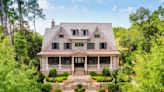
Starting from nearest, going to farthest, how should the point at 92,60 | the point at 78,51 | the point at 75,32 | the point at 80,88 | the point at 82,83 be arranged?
the point at 80,88 → the point at 82,83 → the point at 78,51 → the point at 75,32 → the point at 92,60

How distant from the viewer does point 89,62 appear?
163ft

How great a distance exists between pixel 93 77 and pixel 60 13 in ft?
47.2

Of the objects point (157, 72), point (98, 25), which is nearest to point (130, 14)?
point (98, 25)

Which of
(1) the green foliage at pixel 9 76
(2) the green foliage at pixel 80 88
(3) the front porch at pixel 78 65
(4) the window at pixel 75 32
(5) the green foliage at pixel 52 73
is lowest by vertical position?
(2) the green foliage at pixel 80 88

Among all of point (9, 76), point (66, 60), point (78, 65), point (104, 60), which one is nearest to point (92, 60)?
point (104, 60)

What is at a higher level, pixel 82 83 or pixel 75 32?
pixel 75 32

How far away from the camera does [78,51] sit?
47.5 meters

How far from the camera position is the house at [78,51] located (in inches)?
1886

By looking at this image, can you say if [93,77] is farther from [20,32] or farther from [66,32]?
[20,32]

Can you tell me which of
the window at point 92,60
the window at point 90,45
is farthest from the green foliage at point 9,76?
the window at point 92,60

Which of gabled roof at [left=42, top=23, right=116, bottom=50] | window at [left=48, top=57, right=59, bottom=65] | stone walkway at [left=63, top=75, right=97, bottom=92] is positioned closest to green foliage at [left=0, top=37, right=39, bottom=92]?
stone walkway at [left=63, top=75, right=97, bottom=92]

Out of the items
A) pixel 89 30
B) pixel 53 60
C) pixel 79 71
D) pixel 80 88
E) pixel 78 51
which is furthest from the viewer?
pixel 89 30

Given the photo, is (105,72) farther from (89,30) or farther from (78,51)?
(89,30)

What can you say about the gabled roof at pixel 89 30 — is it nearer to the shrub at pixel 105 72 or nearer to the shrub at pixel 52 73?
the shrub at pixel 105 72
